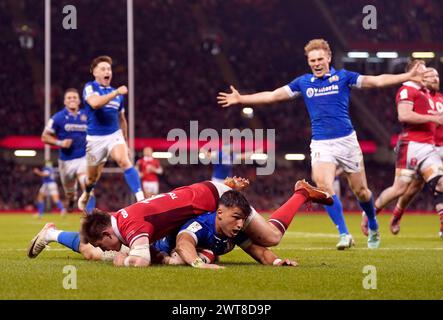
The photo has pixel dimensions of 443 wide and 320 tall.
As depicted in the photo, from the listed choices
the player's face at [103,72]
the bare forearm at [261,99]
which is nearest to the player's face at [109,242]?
the bare forearm at [261,99]

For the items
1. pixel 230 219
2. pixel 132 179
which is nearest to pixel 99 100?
pixel 132 179

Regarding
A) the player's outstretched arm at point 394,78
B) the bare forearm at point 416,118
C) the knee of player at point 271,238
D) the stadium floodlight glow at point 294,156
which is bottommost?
the stadium floodlight glow at point 294,156

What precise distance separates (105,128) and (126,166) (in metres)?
0.68

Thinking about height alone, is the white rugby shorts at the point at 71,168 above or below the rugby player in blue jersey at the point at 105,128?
below

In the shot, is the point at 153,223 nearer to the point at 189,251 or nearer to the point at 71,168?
the point at 189,251

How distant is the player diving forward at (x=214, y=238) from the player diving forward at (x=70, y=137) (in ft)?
24.5

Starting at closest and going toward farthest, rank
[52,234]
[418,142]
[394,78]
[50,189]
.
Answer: [52,234] < [394,78] < [418,142] < [50,189]

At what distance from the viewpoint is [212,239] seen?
6.72 m

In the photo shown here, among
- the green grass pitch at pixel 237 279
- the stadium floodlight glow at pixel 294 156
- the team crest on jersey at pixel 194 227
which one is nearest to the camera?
the green grass pitch at pixel 237 279

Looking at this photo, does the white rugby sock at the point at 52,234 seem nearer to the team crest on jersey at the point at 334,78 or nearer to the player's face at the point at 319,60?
the player's face at the point at 319,60

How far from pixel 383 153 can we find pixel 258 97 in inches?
1082

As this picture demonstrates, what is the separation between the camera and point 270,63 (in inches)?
1512

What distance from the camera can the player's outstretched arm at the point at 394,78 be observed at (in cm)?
768
